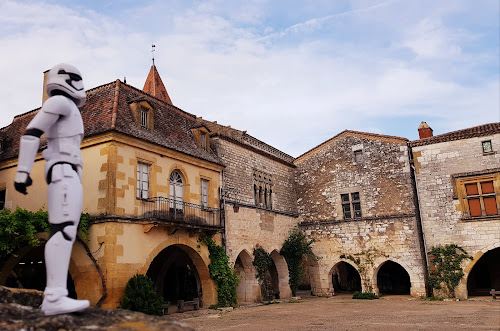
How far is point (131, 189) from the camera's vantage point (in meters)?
12.4

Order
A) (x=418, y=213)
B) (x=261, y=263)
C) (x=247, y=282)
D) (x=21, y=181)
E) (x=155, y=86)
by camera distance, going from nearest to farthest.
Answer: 1. (x=21, y=181)
2. (x=247, y=282)
3. (x=261, y=263)
4. (x=418, y=213)
5. (x=155, y=86)

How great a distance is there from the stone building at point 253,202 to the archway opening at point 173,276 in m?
2.20

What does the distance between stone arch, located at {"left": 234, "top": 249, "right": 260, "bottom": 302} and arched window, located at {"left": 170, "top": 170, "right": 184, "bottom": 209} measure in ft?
14.6

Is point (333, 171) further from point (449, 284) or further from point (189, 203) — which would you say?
point (189, 203)

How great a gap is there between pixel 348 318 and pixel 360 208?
28.9 feet

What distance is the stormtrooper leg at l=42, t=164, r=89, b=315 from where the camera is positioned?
4.57 meters

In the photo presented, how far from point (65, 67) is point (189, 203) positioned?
9.38 meters

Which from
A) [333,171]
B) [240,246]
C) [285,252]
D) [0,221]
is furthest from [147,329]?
[333,171]

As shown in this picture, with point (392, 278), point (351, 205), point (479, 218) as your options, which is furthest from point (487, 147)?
point (392, 278)

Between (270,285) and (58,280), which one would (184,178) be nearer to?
(270,285)

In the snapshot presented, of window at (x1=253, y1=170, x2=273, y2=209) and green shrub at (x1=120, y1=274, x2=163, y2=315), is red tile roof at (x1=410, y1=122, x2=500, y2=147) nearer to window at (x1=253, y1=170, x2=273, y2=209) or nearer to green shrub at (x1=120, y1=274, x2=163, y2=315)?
window at (x1=253, y1=170, x2=273, y2=209)

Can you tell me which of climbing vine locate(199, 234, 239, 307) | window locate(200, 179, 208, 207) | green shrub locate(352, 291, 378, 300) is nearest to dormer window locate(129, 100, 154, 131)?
window locate(200, 179, 208, 207)

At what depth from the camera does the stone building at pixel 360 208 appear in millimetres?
19141

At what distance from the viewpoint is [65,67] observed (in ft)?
18.1
